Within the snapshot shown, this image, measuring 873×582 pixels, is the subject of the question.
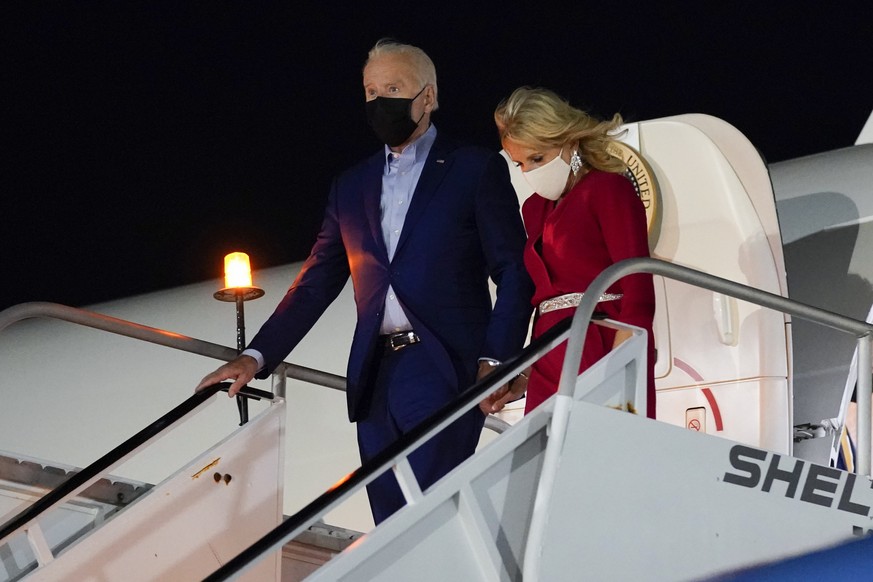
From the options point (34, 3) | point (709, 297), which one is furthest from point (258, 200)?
point (709, 297)

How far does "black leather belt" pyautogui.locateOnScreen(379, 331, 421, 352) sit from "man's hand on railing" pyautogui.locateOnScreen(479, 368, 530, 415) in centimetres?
22

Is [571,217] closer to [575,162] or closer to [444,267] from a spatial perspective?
[575,162]

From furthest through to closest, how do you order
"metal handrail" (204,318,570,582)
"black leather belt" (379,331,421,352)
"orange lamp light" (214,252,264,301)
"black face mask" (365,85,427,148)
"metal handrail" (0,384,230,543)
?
"orange lamp light" (214,252,264,301)
"metal handrail" (0,384,230,543)
"black face mask" (365,85,427,148)
"black leather belt" (379,331,421,352)
"metal handrail" (204,318,570,582)

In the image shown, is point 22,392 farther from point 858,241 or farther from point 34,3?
point 858,241

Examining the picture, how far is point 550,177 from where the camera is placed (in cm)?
308

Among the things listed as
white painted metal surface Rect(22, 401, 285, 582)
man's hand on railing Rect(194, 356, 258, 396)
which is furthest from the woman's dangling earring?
white painted metal surface Rect(22, 401, 285, 582)

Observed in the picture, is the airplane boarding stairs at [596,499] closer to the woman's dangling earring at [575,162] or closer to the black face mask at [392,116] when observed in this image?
the woman's dangling earring at [575,162]

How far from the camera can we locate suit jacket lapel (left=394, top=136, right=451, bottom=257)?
3.04 meters

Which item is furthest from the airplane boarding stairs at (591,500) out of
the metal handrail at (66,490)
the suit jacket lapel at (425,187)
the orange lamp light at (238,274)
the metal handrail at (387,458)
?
the orange lamp light at (238,274)

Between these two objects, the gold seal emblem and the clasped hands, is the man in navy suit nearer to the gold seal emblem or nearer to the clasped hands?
the clasped hands

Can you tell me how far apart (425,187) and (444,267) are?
219 millimetres

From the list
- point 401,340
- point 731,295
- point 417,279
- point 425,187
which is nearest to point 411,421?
point 401,340

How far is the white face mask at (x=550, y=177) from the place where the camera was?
3.07 metres

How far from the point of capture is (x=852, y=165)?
210 inches
